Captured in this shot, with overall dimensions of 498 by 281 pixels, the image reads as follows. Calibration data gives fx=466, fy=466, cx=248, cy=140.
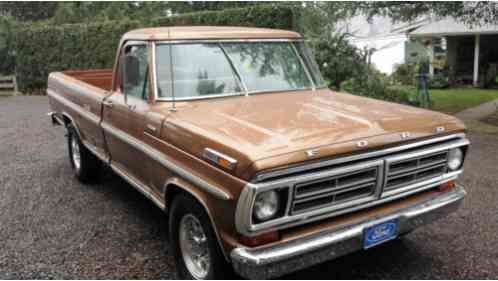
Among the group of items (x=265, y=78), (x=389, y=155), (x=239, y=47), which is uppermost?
(x=239, y=47)

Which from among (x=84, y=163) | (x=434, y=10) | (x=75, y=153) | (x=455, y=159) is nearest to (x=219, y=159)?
(x=455, y=159)

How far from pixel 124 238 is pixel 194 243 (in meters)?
1.34

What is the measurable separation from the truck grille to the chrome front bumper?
18 centimetres

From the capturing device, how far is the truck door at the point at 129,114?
416 cm

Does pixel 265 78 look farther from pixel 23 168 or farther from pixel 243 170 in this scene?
pixel 23 168

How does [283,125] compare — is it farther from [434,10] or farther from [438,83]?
[438,83]

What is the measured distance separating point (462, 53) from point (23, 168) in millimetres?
21269

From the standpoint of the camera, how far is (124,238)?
4.54m

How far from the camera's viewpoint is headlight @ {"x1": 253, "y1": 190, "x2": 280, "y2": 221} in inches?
111

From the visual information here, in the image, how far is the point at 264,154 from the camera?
2.77m

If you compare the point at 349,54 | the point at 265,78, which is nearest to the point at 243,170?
the point at 265,78

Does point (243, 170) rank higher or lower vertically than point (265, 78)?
lower

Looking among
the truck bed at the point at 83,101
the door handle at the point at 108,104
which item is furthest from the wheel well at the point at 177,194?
the truck bed at the point at 83,101

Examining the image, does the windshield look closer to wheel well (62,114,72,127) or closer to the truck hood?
the truck hood
